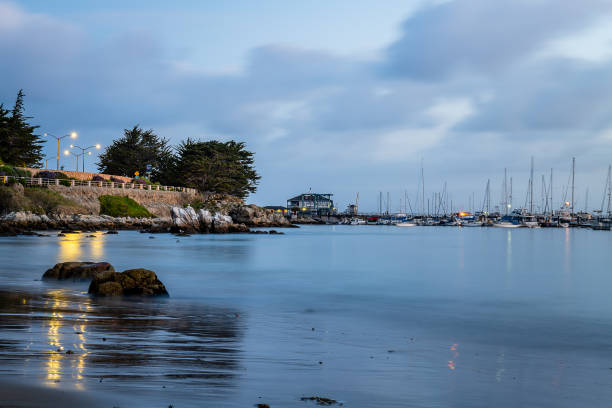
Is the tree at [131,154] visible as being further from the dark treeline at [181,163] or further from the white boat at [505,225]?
the white boat at [505,225]

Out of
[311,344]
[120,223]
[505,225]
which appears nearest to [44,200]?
[120,223]

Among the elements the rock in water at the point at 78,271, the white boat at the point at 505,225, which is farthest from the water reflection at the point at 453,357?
the white boat at the point at 505,225

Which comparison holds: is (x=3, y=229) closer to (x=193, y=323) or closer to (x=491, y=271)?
(x=491, y=271)

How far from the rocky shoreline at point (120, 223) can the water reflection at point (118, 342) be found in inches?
2067

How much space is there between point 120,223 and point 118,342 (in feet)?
261

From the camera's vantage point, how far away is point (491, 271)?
39.5m

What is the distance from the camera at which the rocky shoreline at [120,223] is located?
227ft

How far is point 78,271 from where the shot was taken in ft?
69.9

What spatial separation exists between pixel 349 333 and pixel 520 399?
6.12 metres

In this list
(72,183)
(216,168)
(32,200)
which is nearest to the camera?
(32,200)

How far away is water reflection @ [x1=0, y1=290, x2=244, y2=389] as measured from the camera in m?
7.96

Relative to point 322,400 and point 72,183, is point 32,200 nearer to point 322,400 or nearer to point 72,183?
point 72,183

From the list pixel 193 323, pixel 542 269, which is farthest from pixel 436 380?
pixel 542 269

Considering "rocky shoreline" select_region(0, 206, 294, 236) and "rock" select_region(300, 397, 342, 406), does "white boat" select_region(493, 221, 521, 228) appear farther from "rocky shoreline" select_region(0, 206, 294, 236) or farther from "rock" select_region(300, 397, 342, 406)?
"rock" select_region(300, 397, 342, 406)
